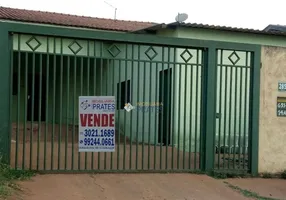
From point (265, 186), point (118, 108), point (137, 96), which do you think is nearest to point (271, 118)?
point (265, 186)

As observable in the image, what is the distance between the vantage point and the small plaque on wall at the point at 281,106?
891cm

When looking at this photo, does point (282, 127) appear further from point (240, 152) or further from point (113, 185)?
point (113, 185)

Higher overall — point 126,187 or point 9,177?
point 9,177

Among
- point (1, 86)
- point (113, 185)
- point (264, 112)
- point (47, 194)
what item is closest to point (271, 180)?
point (264, 112)

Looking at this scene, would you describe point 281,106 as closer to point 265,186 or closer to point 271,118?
point 271,118

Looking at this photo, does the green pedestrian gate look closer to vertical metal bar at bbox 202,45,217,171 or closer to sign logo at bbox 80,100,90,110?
vertical metal bar at bbox 202,45,217,171

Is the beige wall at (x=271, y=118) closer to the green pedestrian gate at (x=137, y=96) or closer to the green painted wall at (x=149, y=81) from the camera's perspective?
the green pedestrian gate at (x=137, y=96)

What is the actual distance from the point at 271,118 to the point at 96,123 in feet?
12.2

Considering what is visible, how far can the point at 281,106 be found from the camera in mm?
8938

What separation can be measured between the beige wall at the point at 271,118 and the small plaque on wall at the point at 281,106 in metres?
0.08

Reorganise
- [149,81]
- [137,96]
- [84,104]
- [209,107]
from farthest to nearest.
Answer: [149,81], [209,107], [137,96], [84,104]

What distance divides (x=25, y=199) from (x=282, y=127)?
5.57m

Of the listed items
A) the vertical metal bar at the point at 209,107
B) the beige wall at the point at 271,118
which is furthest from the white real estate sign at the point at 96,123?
the beige wall at the point at 271,118

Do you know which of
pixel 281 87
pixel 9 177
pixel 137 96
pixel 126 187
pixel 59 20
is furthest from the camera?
pixel 59 20
